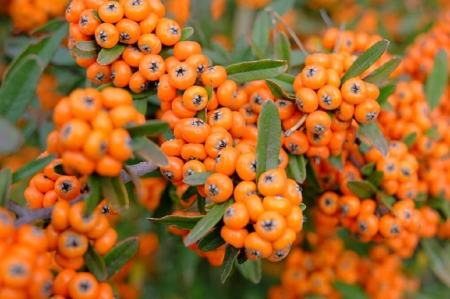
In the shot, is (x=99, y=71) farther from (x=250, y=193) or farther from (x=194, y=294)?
(x=194, y=294)

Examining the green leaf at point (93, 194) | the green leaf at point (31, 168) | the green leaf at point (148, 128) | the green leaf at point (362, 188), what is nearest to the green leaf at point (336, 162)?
the green leaf at point (362, 188)

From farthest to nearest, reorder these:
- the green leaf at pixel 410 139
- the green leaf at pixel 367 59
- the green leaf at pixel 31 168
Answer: the green leaf at pixel 410 139 → the green leaf at pixel 367 59 → the green leaf at pixel 31 168

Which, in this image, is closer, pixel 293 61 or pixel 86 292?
pixel 86 292

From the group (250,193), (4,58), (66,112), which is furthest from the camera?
(4,58)

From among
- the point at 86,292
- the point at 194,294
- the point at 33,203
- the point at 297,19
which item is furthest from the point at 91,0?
the point at 297,19

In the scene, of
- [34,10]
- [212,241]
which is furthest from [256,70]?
[34,10]

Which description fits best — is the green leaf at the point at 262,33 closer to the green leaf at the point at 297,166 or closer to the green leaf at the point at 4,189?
the green leaf at the point at 297,166

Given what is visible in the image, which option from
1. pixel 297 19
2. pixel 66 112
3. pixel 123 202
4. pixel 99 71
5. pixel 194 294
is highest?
pixel 66 112
